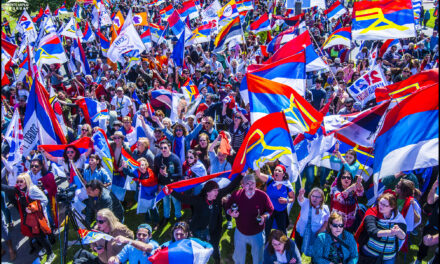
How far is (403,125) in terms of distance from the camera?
4.83m

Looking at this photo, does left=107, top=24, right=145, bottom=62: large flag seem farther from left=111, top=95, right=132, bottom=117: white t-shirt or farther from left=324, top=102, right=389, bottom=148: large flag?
left=324, top=102, right=389, bottom=148: large flag

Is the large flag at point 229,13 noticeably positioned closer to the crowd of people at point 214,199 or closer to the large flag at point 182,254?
the crowd of people at point 214,199

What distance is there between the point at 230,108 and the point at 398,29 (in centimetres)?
469

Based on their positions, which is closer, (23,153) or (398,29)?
(23,153)

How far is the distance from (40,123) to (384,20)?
27.1 feet

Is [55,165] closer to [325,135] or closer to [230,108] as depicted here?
[230,108]

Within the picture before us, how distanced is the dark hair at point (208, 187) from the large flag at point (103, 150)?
201 centimetres

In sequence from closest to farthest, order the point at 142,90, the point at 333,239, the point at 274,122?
the point at 333,239 → the point at 274,122 → the point at 142,90

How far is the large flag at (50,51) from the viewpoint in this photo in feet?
38.7

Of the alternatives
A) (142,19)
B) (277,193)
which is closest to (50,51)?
(142,19)

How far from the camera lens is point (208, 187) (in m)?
5.69

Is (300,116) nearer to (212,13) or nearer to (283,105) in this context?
(283,105)

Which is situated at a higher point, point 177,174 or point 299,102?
point 299,102

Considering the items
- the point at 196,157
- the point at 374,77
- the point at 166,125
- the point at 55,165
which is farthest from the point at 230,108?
the point at 55,165
